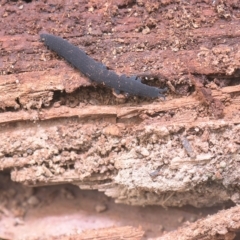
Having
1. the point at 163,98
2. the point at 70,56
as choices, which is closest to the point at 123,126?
the point at 163,98

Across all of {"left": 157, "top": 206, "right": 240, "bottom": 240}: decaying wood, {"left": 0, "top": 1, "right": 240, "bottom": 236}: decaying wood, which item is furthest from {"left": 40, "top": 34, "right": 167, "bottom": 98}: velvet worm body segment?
{"left": 157, "top": 206, "right": 240, "bottom": 240}: decaying wood

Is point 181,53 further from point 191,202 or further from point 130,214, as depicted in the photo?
point 130,214

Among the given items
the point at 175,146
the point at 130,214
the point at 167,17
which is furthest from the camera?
the point at 130,214

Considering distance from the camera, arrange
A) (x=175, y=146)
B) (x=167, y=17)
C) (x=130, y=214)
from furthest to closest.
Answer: (x=130, y=214), (x=167, y=17), (x=175, y=146)

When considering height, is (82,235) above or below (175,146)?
below

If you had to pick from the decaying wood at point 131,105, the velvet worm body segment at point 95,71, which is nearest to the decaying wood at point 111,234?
the decaying wood at point 131,105

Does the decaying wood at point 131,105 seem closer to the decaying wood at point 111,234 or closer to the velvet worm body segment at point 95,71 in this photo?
the velvet worm body segment at point 95,71

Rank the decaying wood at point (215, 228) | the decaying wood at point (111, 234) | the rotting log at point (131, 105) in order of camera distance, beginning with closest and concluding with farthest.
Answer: the decaying wood at point (215, 228) → the rotting log at point (131, 105) → the decaying wood at point (111, 234)
